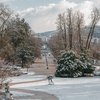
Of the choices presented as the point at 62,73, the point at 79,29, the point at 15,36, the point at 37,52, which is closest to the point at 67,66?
the point at 62,73

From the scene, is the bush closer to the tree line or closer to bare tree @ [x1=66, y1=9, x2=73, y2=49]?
the tree line

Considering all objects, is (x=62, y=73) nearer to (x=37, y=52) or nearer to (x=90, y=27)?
(x=90, y=27)

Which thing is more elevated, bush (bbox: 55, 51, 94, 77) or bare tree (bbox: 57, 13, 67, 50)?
bare tree (bbox: 57, 13, 67, 50)

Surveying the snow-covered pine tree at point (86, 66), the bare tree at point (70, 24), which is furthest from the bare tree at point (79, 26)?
the snow-covered pine tree at point (86, 66)

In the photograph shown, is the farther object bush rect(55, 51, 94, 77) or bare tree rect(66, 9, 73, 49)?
bare tree rect(66, 9, 73, 49)

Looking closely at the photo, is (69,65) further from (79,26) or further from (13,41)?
(13,41)

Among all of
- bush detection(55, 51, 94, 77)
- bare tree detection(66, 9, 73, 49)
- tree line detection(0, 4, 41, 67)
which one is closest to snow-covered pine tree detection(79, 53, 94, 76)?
bush detection(55, 51, 94, 77)

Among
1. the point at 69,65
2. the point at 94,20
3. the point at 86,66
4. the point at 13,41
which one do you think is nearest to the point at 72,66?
the point at 69,65

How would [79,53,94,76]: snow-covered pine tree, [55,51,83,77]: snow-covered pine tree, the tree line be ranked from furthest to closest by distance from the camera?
1. the tree line
2. [79,53,94,76]: snow-covered pine tree
3. [55,51,83,77]: snow-covered pine tree

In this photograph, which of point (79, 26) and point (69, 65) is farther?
point (79, 26)

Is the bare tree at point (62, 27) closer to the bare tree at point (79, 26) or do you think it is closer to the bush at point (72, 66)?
the bare tree at point (79, 26)

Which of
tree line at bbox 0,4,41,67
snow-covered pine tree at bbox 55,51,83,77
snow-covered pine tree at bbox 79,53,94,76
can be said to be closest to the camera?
snow-covered pine tree at bbox 55,51,83,77

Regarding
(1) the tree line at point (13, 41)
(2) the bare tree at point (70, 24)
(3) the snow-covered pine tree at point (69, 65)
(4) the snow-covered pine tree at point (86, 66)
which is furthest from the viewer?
(2) the bare tree at point (70, 24)

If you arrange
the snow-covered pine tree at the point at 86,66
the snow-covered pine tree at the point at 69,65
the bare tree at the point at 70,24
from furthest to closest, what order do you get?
the bare tree at the point at 70,24
the snow-covered pine tree at the point at 86,66
the snow-covered pine tree at the point at 69,65
